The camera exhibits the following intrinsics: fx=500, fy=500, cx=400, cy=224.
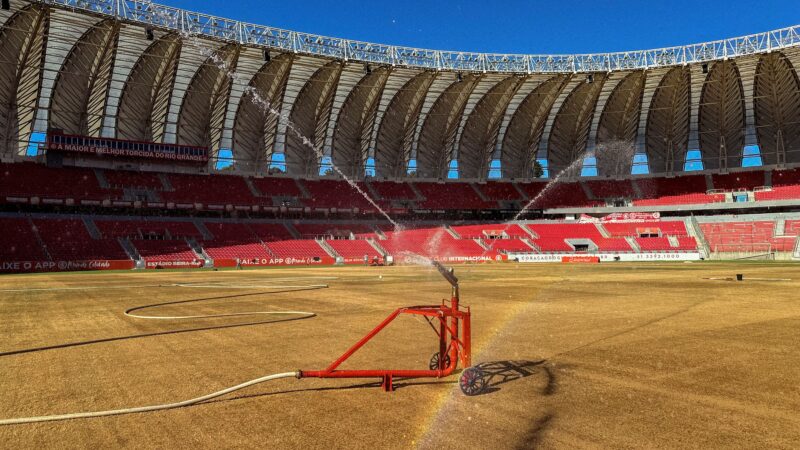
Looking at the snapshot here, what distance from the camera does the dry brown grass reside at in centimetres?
576

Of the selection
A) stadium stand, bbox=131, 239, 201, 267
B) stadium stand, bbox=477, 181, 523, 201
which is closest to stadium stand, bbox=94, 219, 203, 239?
stadium stand, bbox=131, 239, 201, 267

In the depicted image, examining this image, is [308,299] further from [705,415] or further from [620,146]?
[620,146]

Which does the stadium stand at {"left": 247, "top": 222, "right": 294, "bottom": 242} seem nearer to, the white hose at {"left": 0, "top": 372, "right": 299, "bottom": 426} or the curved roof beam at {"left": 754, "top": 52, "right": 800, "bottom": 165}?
the white hose at {"left": 0, "top": 372, "right": 299, "bottom": 426}

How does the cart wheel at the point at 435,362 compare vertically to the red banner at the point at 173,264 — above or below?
above

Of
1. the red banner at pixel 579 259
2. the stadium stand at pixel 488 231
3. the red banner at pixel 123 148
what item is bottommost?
the red banner at pixel 579 259

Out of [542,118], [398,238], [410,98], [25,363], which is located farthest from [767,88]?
[25,363]

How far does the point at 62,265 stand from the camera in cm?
5062

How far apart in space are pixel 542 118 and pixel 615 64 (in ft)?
47.1

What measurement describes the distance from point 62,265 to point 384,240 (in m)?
38.3

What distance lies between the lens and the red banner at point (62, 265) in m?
47.9

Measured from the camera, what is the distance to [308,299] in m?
20.5

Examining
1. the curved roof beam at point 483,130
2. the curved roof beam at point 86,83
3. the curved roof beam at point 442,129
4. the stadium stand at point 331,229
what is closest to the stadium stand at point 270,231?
the stadium stand at point 331,229

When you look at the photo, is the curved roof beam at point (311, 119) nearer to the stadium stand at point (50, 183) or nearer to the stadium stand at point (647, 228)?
the stadium stand at point (50, 183)

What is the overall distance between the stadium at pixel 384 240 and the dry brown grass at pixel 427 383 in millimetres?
63
